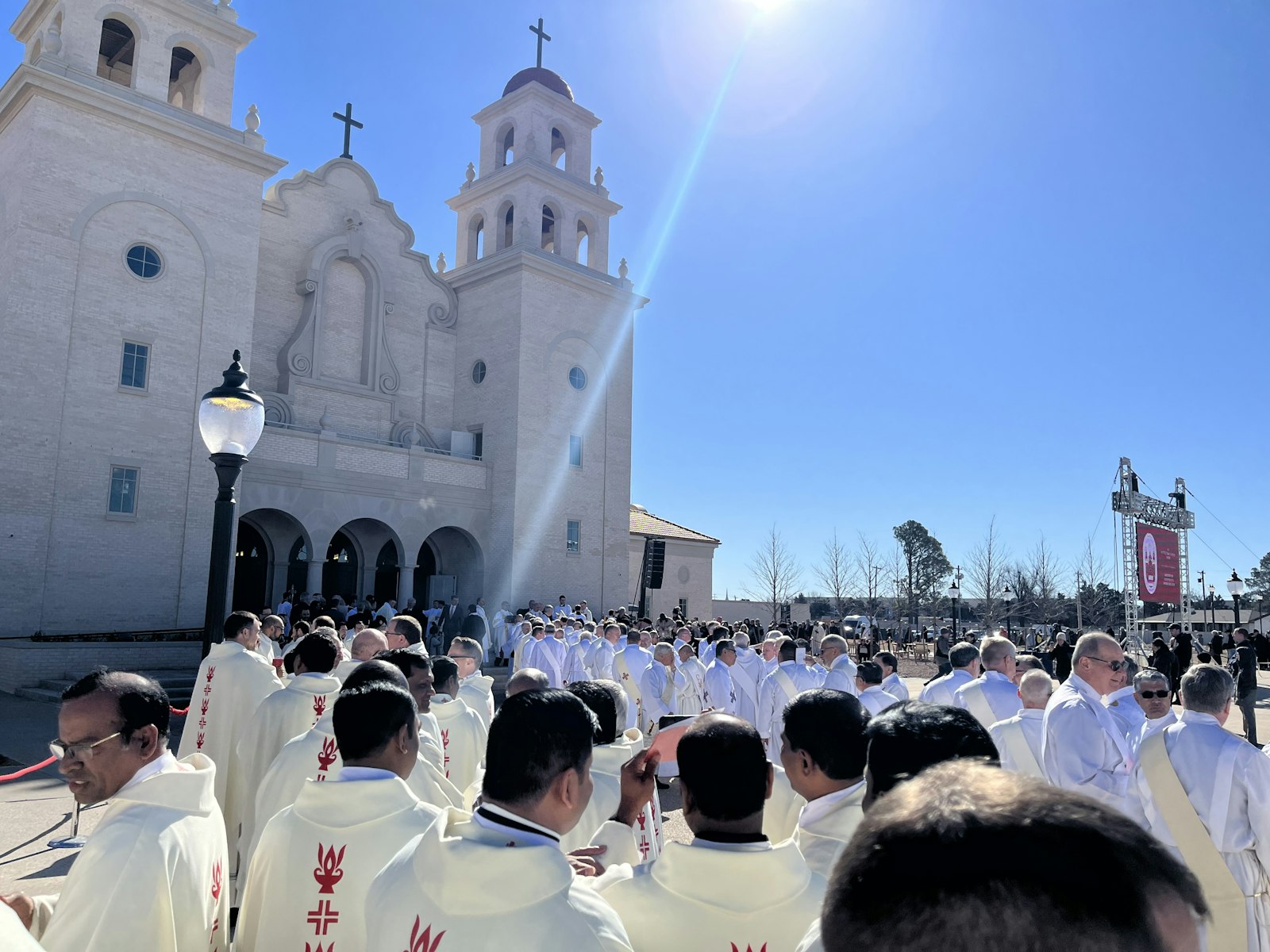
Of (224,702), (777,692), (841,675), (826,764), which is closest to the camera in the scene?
(826,764)

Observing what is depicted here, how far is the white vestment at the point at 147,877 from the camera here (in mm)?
2588

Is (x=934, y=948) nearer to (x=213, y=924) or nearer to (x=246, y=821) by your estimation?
(x=213, y=924)

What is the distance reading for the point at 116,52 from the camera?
2338cm

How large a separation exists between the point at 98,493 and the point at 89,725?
1988cm

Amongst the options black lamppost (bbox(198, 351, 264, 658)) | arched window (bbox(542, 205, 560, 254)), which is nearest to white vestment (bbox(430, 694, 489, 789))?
black lamppost (bbox(198, 351, 264, 658))

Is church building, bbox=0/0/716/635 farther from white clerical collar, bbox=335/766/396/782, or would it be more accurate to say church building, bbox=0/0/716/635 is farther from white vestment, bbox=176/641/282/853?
white clerical collar, bbox=335/766/396/782

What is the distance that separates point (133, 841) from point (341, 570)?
2542 centimetres

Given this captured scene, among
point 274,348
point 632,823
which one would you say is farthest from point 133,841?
point 274,348

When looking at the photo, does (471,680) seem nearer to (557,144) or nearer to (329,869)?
(329,869)

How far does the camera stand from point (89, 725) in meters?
2.88

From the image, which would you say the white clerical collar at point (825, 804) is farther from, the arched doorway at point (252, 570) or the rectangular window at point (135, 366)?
the arched doorway at point (252, 570)

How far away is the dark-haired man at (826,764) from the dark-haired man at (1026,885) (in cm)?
227

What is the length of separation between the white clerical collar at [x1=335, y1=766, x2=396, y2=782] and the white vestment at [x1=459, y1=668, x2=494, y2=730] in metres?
3.90

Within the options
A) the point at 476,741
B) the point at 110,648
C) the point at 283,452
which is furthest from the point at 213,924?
the point at 283,452
